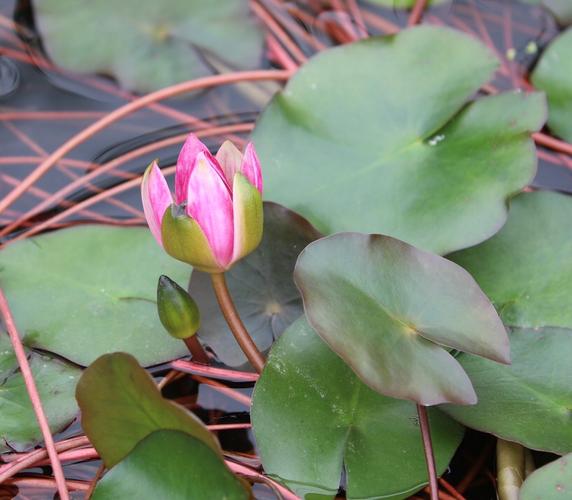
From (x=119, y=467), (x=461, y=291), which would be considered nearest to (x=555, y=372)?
(x=461, y=291)

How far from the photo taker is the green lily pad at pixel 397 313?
0.83 metres

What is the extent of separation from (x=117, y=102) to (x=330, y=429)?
78cm

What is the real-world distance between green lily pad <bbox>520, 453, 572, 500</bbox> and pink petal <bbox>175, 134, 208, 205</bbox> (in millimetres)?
505

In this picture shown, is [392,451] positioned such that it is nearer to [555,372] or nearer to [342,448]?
[342,448]

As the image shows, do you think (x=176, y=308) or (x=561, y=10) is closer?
(x=176, y=308)

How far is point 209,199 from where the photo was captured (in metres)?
0.83

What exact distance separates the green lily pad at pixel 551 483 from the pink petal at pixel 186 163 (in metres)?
0.51

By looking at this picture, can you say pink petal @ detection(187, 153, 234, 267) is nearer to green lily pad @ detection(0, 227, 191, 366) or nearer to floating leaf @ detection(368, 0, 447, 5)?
green lily pad @ detection(0, 227, 191, 366)

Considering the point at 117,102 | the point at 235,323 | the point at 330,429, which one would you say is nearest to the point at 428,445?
the point at 330,429

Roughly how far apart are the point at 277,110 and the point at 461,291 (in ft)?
1.55

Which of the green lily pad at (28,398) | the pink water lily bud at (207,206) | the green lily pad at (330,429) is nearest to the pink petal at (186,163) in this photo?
the pink water lily bud at (207,206)

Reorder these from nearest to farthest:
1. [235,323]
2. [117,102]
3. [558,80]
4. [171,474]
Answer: [171,474], [235,323], [558,80], [117,102]

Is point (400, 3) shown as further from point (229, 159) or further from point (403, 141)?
point (229, 159)

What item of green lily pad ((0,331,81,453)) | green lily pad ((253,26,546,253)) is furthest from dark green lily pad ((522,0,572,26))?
green lily pad ((0,331,81,453))
